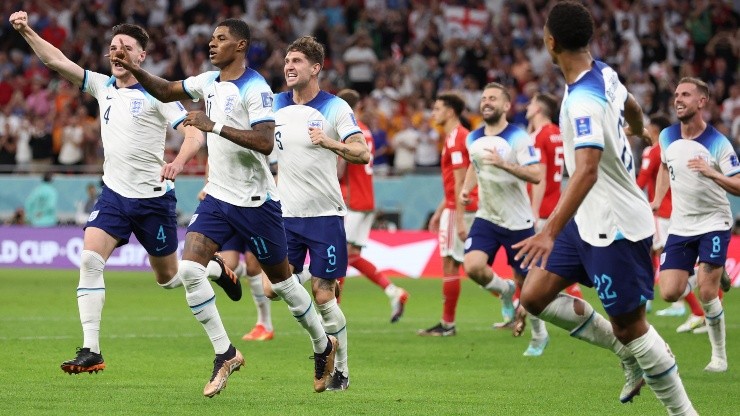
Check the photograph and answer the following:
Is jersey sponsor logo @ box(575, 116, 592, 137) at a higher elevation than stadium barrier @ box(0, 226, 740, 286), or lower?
higher

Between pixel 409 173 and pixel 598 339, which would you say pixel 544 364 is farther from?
pixel 409 173

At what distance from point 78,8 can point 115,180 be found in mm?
22111

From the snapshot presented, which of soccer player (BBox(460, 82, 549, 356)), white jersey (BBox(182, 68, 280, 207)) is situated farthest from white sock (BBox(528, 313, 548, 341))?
white jersey (BBox(182, 68, 280, 207))

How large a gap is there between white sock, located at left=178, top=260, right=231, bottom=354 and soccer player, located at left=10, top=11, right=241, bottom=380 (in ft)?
3.38

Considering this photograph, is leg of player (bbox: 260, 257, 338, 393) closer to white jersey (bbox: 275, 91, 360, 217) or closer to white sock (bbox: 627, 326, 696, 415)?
white jersey (bbox: 275, 91, 360, 217)

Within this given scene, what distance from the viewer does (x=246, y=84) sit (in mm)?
9492

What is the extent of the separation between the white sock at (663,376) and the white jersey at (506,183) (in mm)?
5780

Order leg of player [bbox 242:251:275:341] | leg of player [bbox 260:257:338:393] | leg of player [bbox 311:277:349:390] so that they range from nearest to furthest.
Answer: leg of player [bbox 260:257:338:393] < leg of player [bbox 311:277:349:390] < leg of player [bbox 242:251:275:341]

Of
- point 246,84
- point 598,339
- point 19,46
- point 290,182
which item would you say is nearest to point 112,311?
point 290,182

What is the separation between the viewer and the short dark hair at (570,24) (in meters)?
7.43

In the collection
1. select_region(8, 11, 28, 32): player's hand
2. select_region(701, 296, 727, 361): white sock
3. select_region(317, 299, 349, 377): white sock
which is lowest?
select_region(701, 296, 727, 361): white sock

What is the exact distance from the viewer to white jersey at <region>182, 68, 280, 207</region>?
31.0ft

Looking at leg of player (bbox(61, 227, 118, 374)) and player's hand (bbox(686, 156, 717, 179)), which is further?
player's hand (bbox(686, 156, 717, 179))

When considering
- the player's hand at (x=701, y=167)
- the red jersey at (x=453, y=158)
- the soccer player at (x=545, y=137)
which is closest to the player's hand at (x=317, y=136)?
the player's hand at (x=701, y=167)
